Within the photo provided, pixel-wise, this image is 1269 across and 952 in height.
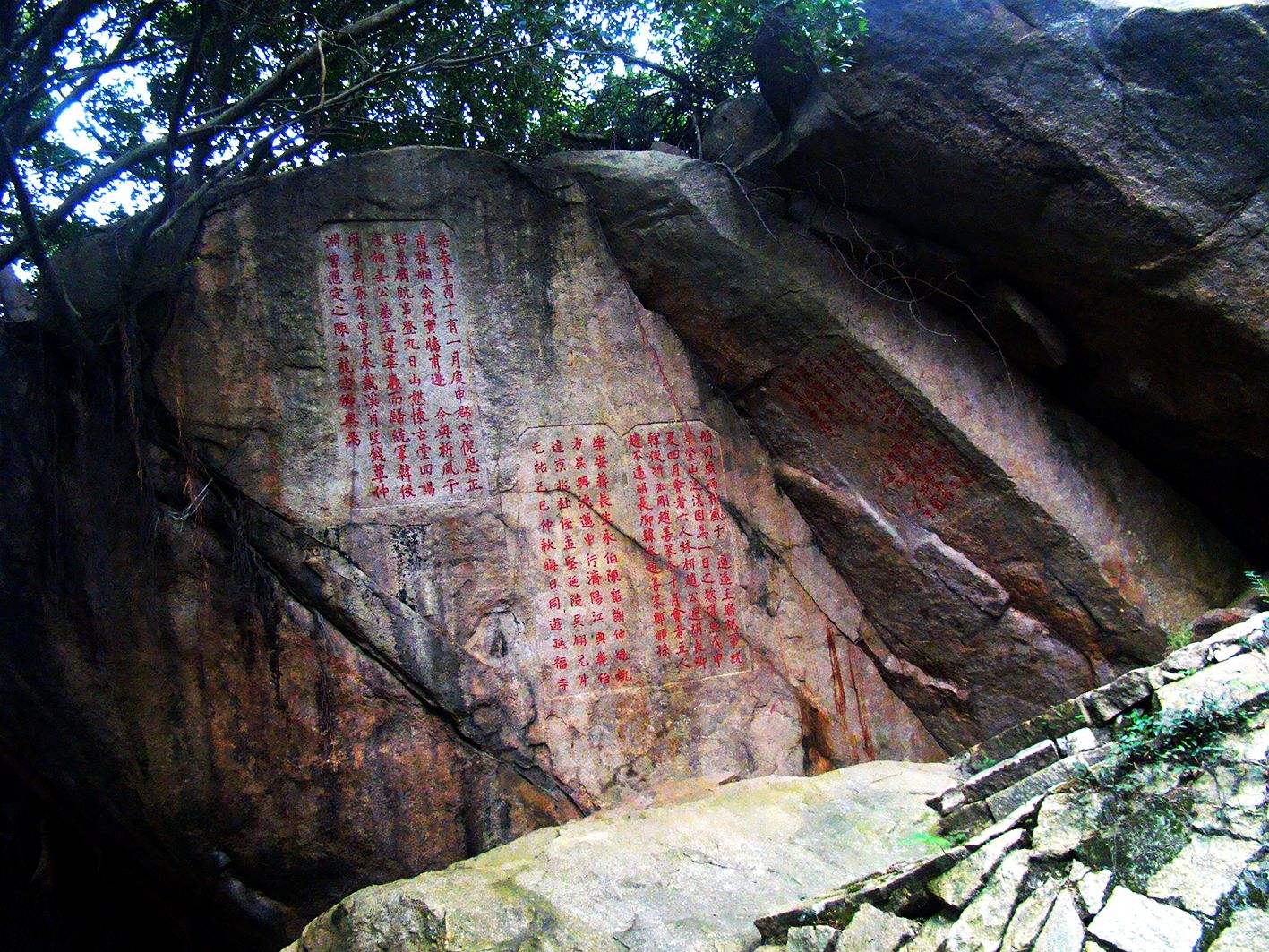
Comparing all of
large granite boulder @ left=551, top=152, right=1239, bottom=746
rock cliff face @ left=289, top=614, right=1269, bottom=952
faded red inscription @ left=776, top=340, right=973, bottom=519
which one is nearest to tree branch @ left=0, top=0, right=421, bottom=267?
large granite boulder @ left=551, top=152, right=1239, bottom=746

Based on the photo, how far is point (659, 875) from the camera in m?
4.41

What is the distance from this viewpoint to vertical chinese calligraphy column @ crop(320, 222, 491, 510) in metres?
5.46

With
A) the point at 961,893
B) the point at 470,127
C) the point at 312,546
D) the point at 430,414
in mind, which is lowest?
the point at 961,893

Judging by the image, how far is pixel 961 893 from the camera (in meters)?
3.37

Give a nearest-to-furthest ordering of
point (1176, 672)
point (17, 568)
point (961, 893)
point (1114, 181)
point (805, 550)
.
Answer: point (961, 893) < point (1176, 672) < point (1114, 181) < point (17, 568) < point (805, 550)

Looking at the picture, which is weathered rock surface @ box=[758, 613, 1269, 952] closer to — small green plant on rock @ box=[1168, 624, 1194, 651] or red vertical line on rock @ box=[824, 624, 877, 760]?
small green plant on rock @ box=[1168, 624, 1194, 651]

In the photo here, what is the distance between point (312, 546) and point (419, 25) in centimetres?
405

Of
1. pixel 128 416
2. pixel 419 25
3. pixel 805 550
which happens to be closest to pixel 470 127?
pixel 419 25

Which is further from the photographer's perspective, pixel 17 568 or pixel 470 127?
pixel 470 127

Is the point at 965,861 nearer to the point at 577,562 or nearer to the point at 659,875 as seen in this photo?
the point at 659,875

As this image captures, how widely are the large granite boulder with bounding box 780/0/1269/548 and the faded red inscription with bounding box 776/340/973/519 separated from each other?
2.63 feet

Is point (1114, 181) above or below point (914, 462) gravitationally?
above

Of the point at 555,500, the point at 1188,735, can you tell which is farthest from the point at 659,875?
the point at 1188,735

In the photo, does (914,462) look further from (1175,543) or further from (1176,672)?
(1176,672)
